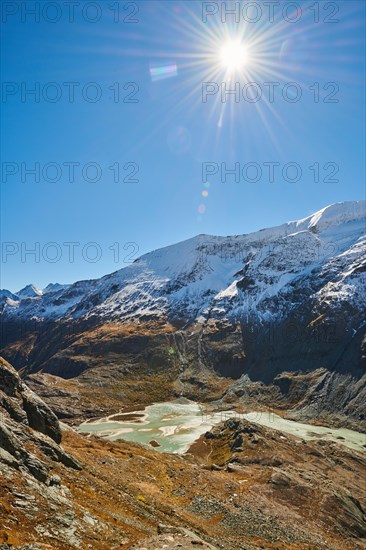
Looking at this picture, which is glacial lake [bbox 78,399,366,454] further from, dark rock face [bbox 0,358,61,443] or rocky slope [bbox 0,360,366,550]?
dark rock face [bbox 0,358,61,443]

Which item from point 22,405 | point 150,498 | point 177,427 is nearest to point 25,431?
point 22,405

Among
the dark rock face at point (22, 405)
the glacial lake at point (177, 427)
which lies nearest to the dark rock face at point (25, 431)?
the dark rock face at point (22, 405)

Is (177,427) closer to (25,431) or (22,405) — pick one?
(22,405)

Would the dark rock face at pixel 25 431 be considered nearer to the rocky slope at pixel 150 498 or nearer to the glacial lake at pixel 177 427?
the rocky slope at pixel 150 498

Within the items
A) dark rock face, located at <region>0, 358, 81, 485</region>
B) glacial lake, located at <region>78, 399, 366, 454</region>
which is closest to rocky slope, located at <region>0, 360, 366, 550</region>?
dark rock face, located at <region>0, 358, 81, 485</region>

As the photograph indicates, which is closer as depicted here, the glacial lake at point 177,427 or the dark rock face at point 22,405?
the dark rock face at point 22,405

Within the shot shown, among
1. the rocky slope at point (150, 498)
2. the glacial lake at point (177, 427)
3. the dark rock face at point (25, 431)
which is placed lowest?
the glacial lake at point (177, 427)

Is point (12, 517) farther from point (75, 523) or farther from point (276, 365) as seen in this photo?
point (276, 365)

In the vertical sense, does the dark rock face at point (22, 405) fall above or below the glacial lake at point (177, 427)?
above
